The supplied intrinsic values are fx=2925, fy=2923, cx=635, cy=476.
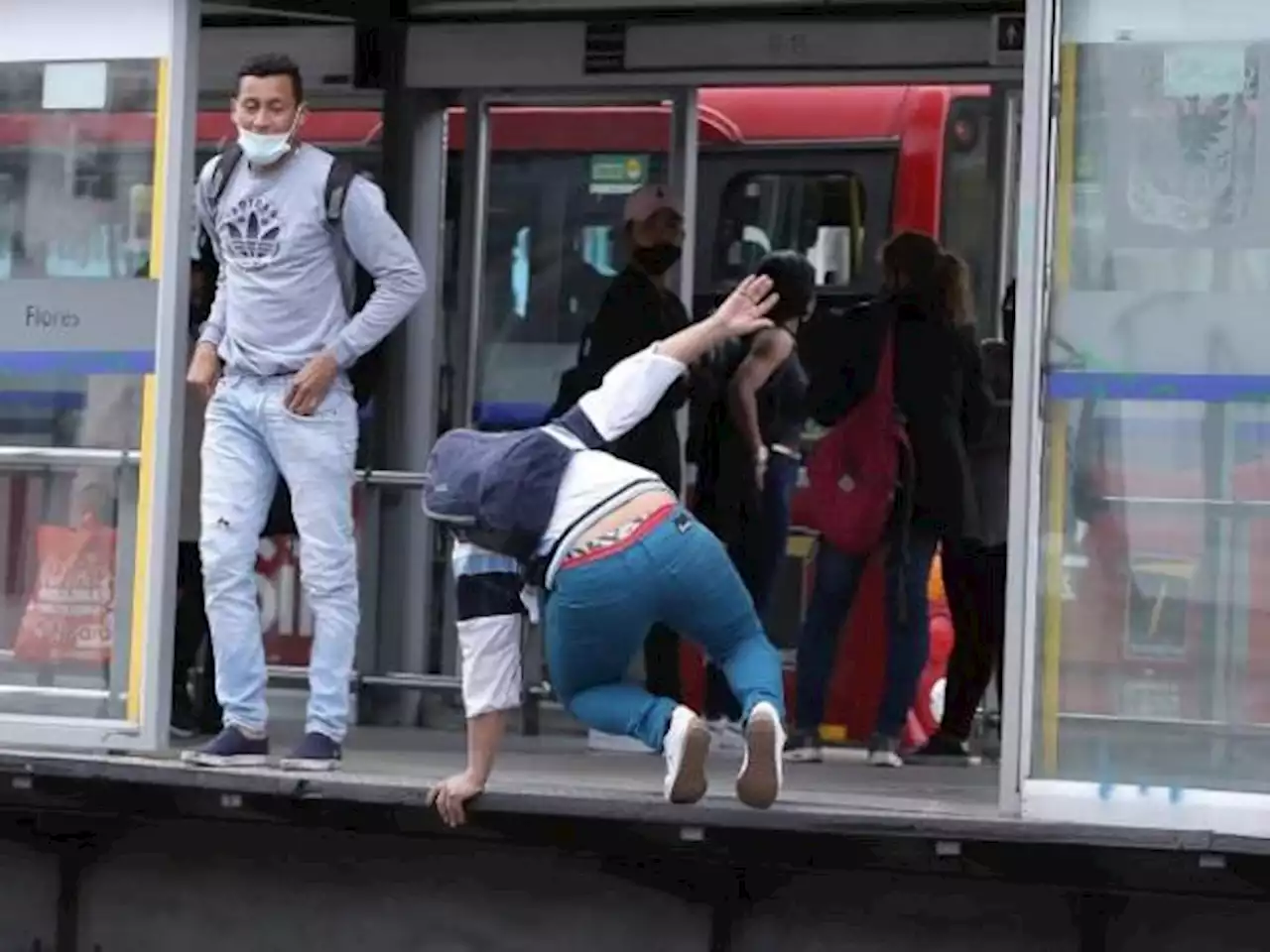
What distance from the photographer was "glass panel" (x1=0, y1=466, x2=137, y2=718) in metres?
7.94

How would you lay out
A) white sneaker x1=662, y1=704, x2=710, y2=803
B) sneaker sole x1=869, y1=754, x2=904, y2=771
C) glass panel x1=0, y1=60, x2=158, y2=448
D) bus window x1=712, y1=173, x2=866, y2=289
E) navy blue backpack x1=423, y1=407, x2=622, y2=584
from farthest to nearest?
bus window x1=712, y1=173, x2=866, y2=289 < sneaker sole x1=869, y1=754, x2=904, y2=771 < glass panel x1=0, y1=60, x2=158, y2=448 < navy blue backpack x1=423, y1=407, x2=622, y2=584 < white sneaker x1=662, y1=704, x2=710, y2=803

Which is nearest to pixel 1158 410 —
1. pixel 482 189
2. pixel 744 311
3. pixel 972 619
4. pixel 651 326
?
pixel 744 311

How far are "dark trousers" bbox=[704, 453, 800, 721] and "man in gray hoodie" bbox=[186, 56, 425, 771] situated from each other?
1838 mm

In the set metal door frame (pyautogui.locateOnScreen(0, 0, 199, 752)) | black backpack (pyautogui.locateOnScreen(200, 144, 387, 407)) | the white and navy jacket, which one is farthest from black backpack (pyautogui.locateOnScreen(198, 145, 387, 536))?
the white and navy jacket

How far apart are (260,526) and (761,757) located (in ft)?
5.87

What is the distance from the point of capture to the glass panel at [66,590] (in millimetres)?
7938

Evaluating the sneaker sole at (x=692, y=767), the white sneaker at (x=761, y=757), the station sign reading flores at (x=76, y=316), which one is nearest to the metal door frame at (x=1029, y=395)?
the white sneaker at (x=761, y=757)

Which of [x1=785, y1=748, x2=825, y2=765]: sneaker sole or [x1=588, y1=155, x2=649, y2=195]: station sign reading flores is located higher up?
[x1=588, y1=155, x2=649, y2=195]: station sign reading flores

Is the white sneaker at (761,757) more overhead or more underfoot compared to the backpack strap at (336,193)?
more underfoot

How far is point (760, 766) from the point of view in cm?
668

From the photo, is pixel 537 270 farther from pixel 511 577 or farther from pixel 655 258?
pixel 511 577

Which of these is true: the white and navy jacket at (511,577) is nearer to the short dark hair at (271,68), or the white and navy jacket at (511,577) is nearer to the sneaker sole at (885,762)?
the short dark hair at (271,68)

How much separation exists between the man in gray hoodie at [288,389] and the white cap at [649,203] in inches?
71.9

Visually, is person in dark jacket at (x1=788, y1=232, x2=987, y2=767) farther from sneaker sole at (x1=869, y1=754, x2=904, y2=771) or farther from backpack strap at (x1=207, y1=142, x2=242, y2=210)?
backpack strap at (x1=207, y1=142, x2=242, y2=210)
